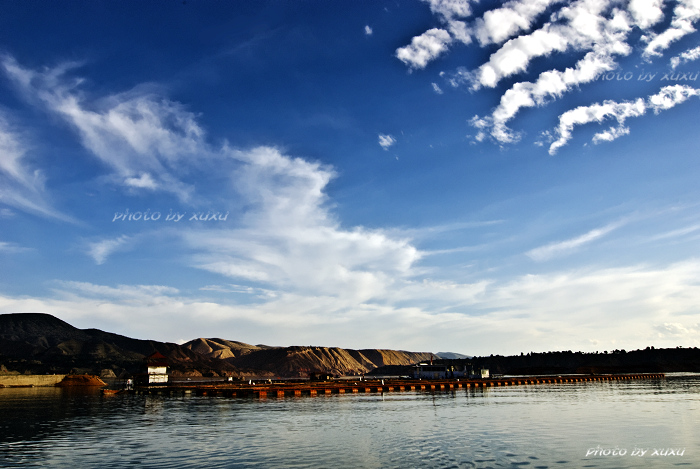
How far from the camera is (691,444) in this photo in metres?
26.1

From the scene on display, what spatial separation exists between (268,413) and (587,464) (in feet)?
113

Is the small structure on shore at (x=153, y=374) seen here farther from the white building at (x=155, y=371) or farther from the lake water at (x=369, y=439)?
the lake water at (x=369, y=439)

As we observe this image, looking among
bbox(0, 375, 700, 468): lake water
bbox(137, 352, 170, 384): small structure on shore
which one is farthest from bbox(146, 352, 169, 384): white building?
bbox(0, 375, 700, 468): lake water

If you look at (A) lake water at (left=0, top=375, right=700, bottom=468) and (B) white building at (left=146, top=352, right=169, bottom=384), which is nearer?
(A) lake water at (left=0, top=375, right=700, bottom=468)

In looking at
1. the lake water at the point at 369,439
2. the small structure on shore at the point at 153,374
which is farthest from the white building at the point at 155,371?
the lake water at the point at 369,439

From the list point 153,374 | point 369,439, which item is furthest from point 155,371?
point 369,439

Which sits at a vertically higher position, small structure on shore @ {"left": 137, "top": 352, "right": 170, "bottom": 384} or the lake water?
the lake water

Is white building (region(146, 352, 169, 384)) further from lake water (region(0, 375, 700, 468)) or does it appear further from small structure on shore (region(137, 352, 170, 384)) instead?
lake water (region(0, 375, 700, 468))

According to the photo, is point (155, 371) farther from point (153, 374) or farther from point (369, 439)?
point (369, 439)

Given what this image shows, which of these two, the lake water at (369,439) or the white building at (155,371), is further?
the white building at (155,371)

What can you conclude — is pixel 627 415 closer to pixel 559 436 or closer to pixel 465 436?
pixel 559 436

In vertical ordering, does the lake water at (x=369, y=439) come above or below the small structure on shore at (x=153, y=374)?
above

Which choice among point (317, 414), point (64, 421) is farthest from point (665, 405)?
point (64, 421)

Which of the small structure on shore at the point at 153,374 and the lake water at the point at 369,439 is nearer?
the lake water at the point at 369,439
